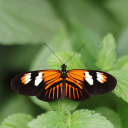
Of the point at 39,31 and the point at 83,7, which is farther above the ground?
the point at 83,7

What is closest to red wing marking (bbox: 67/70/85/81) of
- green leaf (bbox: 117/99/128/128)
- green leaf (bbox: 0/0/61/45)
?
green leaf (bbox: 117/99/128/128)

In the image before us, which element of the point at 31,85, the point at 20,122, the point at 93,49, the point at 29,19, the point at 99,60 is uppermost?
the point at 29,19

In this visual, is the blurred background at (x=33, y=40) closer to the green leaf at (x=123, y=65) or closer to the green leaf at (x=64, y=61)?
the green leaf at (x=123, y=65)

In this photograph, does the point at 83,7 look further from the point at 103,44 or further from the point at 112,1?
the point at 103,44

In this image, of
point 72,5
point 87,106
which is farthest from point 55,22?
point 87,106

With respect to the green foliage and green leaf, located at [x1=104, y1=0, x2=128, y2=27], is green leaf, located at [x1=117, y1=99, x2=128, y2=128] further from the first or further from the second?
green leaf, located at [x1=104, y1=0, x2=128, y2=27]

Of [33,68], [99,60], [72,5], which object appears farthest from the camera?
[72,5]

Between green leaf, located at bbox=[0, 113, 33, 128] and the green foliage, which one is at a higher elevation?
green leaf, located at bbox=[0, 113, 33, 128]
